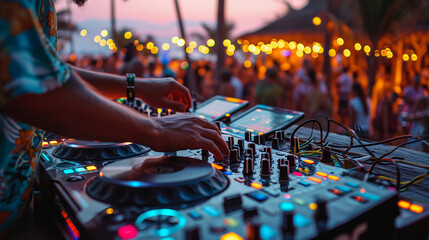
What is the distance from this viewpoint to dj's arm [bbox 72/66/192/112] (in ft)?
4.45

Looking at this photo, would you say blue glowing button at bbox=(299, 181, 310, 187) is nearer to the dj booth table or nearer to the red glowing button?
the dj booth table

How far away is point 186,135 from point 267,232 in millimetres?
414

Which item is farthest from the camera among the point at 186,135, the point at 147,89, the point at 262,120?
the point at 262,120

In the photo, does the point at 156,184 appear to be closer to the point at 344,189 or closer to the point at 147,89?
the point at 344,189

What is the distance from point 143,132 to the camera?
2.73ft

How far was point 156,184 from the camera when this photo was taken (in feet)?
2.46

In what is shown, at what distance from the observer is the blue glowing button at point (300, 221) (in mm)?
620

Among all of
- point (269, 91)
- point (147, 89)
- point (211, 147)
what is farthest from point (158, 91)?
point (269, 91)

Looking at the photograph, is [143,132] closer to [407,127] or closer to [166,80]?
[166,80]

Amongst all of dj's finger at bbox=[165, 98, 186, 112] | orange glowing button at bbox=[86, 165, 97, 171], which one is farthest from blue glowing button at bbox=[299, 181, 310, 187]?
dj's finger at bbox=[165, 98, 186, 112]

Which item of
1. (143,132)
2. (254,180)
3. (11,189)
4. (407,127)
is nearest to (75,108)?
(143,132)

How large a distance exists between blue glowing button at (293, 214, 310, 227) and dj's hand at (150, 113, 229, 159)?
38 centimetres

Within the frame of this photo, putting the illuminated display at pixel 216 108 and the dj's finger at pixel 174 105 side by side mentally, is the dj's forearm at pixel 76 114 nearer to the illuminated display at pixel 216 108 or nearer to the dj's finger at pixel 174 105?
the dj's finger at pixel 174 105

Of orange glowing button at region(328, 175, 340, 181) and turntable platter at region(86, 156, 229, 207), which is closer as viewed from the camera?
turntable platter at region(86, 156, 229, 207)
